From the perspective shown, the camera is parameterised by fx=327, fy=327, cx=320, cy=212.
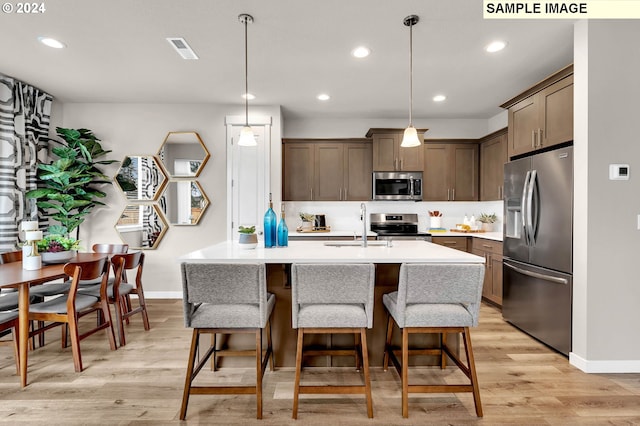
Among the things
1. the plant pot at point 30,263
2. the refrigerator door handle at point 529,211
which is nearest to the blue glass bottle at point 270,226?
the plant pot at point 30,263

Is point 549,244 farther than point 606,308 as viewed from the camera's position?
Yes

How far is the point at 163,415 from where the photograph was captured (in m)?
1.93

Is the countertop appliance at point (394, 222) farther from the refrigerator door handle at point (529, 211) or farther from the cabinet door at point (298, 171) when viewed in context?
the refrigerator door handle at point (529, 211)

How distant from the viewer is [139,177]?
4.47m

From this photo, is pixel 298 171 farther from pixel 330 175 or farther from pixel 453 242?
pixel 453 242

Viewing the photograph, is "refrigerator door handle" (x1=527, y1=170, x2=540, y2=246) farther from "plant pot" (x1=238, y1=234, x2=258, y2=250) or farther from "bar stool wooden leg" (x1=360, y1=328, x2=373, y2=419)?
"plant pot" (x1=238, y1=234, x2=258, y2=250)

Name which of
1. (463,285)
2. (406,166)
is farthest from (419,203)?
(463,285)

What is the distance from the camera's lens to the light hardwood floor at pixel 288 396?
1.90 m

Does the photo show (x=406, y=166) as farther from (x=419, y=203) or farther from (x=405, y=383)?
(x=405, y=383)

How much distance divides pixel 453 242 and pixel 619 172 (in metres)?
2.27

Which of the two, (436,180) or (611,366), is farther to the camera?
(436,180)

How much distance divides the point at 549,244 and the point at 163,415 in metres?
3.11

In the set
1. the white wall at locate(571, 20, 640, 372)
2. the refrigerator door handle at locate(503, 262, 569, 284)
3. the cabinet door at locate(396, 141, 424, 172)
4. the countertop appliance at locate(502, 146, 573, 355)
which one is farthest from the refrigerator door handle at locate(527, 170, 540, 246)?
the cabinet door at locate(396, 141, 424, 172)

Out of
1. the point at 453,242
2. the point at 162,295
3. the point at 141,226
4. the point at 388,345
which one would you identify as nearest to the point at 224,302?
the point at 388,345
